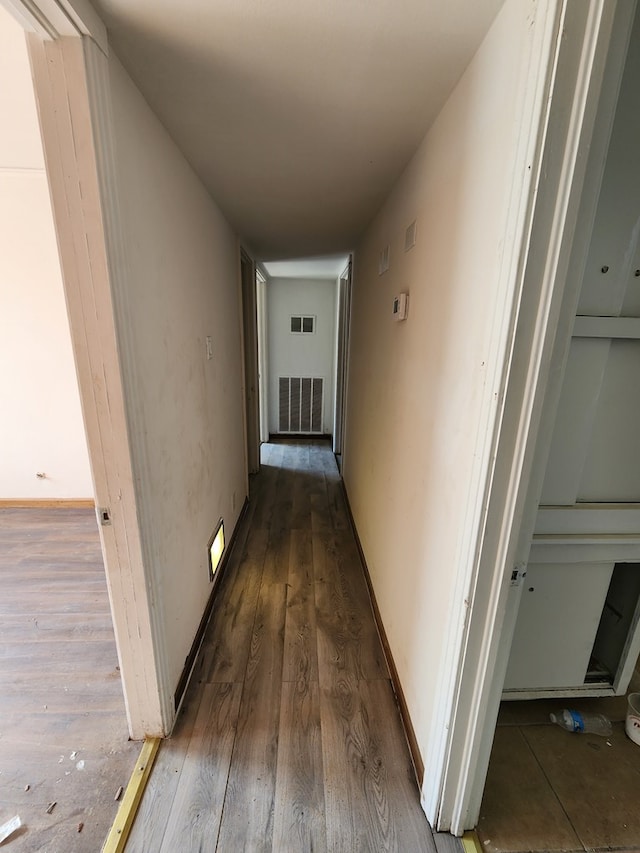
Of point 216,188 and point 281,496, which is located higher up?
point 216,188

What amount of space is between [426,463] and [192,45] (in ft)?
4.41

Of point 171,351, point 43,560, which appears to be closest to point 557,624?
point 171,351

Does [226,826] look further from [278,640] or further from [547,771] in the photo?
[547,771]

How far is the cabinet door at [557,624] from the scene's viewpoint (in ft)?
4.12

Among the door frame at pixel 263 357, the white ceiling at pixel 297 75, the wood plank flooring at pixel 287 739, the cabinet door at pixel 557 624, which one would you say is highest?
the white ceiling at pixel 297 75

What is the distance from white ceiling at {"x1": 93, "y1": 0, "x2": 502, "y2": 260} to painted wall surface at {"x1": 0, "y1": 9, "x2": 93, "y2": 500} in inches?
62.6

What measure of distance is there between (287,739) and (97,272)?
67.0 inches

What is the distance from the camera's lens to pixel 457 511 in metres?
0.97

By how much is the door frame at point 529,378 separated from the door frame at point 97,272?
97cm

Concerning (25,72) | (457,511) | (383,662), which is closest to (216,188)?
(25,72)

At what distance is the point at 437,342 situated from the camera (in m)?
1.14

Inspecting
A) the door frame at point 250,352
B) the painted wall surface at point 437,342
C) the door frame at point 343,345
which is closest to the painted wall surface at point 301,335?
the door frame at point 343,345

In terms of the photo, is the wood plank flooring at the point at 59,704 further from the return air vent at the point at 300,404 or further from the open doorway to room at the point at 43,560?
the return air vent at the point at 300,404

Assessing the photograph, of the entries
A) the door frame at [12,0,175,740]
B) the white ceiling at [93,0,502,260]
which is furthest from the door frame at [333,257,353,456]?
the door frame at [12,0,175,740]
